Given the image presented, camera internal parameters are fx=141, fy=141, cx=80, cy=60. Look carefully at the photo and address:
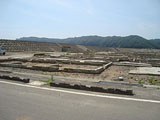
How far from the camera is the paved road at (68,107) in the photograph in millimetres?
3447

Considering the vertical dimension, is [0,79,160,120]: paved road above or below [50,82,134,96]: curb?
below

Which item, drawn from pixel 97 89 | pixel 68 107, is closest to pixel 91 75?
pixel 97 89

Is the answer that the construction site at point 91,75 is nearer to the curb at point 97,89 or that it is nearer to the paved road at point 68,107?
the curb at point 97,89

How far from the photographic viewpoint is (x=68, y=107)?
3.99 metres

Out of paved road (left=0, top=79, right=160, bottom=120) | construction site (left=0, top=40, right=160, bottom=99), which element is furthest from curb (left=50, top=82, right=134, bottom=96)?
paved road (left=0, top=79, right=160, bottom=120)

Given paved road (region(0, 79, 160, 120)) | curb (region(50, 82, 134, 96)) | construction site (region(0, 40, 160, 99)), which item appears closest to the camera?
paved road (region(0, 79, 160, 120))

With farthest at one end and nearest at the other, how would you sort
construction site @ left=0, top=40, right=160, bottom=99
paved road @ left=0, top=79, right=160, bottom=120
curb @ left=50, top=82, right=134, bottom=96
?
construction site @ left=0, top=40, right=160, bottom=99
curb @ left=50, top=82, right=134, bottom=96
paved road @ left=0, top=79, right=160, bottom=120

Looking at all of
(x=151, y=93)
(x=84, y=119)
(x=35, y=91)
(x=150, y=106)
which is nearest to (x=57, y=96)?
(x=35, y=91)

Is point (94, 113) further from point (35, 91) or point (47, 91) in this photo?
point (35, 91)

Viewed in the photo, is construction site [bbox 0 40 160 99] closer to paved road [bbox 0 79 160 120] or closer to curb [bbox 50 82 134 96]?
curb [bbox 50 82 134 96]

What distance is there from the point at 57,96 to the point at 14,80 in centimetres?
A: 321

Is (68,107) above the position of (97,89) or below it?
below

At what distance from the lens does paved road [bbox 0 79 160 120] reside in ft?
11.3

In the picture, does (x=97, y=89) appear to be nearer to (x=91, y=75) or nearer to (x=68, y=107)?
(x=68, y=107)
